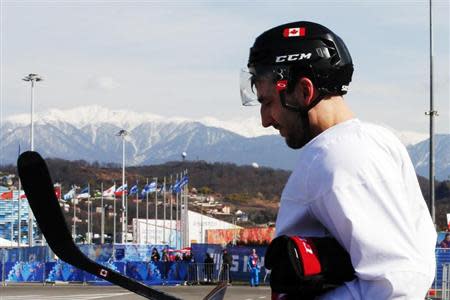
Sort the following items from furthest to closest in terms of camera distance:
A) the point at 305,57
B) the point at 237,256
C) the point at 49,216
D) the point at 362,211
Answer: the point at 237,256
the point at 305,57
the point at 49,216
the point at 362,211

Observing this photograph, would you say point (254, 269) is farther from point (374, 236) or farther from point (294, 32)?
point (374, 236)

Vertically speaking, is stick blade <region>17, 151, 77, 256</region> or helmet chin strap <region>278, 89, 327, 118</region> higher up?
helmet chin strap <region>278, 89, 327, 118</region>

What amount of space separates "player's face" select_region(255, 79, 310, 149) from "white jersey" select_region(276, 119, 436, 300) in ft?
0.43

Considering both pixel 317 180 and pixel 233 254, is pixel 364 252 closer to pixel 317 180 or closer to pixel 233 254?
pixel 317 180

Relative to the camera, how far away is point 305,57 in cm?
302

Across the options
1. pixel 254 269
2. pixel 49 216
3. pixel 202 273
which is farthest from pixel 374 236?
pixel 202 273

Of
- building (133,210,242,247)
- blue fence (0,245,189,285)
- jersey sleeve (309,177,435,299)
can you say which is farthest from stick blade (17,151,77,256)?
Answer: building (133,210,242,247)

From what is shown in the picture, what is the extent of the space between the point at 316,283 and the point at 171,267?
41.0 meters

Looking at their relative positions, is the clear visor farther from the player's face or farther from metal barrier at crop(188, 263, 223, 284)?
metal barrier at crop(188, 263, 223, 284)

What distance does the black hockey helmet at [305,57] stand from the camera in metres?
3.03

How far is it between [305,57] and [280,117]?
179 millimetres

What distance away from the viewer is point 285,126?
10.1 ft

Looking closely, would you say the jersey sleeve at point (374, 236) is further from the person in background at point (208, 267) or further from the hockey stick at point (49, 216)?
the person in background at point (208, 267)

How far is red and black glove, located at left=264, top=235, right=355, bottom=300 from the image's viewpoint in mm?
2768
